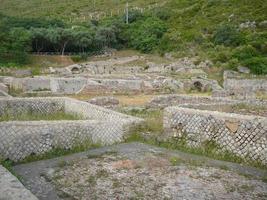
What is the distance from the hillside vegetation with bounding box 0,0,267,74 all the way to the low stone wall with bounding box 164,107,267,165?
38656 millimetres

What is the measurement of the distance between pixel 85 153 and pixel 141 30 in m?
62.4

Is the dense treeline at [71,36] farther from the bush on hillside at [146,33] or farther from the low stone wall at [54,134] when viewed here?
the low stone wall at [54,134]

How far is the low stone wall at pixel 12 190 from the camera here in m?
6.17

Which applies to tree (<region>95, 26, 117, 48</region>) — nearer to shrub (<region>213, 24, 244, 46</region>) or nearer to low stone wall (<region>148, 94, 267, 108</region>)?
shrub (<region>213, 24, 244, 46</region>)

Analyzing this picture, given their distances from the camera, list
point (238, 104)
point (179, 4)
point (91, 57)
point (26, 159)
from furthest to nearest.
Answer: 1. point (179, 4)
2. point (91, 57)
3. point (238, 104)
4. point (26, 159)

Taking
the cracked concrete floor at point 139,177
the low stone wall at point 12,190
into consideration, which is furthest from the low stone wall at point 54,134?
the low stone wall at point 12,190

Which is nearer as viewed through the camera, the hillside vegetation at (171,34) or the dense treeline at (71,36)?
the hillside vegetation at (171,34)

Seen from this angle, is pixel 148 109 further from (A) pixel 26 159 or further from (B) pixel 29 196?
(B) pixel 29 196

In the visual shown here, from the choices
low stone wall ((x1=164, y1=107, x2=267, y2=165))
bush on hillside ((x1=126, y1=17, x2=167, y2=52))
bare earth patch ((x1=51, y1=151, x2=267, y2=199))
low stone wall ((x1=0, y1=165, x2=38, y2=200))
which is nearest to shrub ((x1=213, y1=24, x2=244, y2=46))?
bush on hillside ((x1=126, y1=17, x2=167, y2=52))

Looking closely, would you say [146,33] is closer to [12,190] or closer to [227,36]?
[227,36]

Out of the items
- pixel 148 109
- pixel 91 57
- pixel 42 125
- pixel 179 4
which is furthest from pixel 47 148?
pixel 179 4

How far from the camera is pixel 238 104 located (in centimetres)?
1864

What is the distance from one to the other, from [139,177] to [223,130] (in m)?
2.91

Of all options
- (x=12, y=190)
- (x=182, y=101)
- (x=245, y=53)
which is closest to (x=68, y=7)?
(x=245, y=53)
